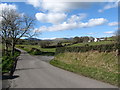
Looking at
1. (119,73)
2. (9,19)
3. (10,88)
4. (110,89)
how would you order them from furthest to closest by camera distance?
(9,19) → (119,73) → (10,88) → (110,89)

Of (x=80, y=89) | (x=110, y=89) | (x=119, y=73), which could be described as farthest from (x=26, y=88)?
(x=119, y=73)

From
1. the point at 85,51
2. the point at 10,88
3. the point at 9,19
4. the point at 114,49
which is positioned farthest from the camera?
the point at 9,19

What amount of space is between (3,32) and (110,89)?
36916mm

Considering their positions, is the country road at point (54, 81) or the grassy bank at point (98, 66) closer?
the country road at point (54, 81)

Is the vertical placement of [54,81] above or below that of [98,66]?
below

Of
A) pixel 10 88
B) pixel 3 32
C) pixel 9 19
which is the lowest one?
pixel 10 88

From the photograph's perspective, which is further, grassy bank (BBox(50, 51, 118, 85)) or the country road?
grassy bank (BBox(50, 51, 118, 85))

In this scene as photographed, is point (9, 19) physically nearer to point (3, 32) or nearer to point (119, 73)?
point (3, 32)

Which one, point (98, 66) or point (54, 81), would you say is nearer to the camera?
point (54, 81)

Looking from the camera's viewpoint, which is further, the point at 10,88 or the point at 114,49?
the point at 114,49

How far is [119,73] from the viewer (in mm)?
11188

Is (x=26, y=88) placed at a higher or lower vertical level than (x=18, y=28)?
lower

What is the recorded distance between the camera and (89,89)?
7.75 meters

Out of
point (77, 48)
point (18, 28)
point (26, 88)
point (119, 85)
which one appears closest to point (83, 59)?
point (77, 48)
